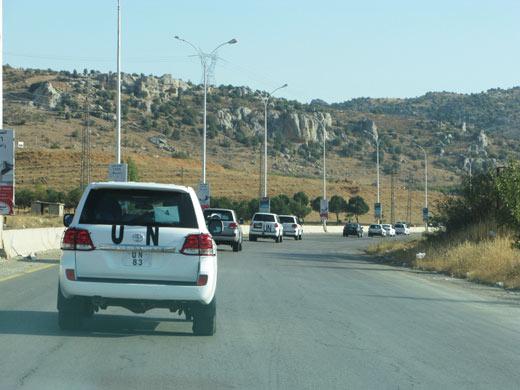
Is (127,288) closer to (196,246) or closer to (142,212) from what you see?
Answer: (196,246)

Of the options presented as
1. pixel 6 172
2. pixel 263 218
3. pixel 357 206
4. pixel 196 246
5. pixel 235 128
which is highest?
pixel 235 128

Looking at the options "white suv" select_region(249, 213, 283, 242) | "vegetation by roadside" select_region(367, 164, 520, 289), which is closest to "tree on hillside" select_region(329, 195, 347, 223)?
"white suv" select_region(249, 213, 283, 242)

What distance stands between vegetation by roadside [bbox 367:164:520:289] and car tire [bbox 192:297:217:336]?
46.5 ft

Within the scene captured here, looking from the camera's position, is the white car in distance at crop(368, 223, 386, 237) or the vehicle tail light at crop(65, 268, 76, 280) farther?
the white car in distance at crop(368, 223, 386, 237)

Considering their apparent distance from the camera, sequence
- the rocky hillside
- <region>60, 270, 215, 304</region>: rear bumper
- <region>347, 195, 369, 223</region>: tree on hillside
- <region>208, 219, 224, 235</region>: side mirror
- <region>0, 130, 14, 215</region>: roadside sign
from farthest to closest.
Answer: the rocky hillside
<region>347, 195, 369, 223</region>: tree on hillside
<region>0, 130, 14, 215</region>: roadside sign
<region>208, 219, 224, 235</region>: side mirror
<region>60, 270, 215, 304</region>: rear bumper

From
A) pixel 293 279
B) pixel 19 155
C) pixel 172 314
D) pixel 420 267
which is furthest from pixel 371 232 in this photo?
pixel 172 314

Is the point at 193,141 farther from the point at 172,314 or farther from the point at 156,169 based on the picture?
the point at 172,314

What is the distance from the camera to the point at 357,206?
124 meters

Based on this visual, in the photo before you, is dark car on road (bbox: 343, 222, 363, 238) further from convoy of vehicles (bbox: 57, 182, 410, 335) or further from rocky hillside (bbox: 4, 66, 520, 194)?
convoy of vehicles (bbox: 57, 182, 410, 335)

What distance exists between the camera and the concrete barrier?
1227 inches

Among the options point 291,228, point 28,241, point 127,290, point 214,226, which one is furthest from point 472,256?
point 291,228

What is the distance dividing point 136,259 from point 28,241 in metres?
23.0

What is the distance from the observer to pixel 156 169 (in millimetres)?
116438

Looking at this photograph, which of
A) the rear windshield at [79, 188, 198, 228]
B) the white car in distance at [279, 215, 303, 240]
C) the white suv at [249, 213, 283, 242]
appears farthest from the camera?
the white car in distance at [279, 215, 303, 240]
